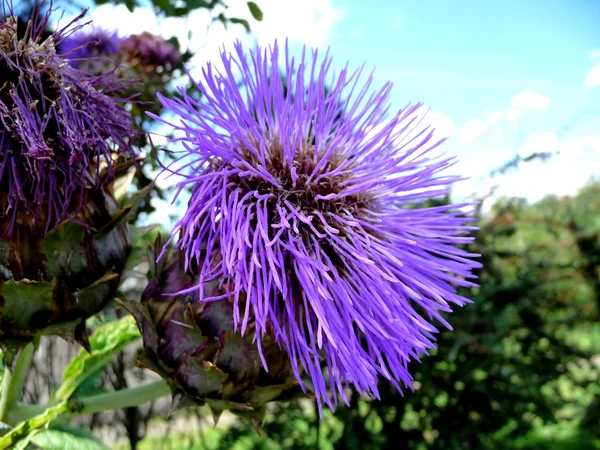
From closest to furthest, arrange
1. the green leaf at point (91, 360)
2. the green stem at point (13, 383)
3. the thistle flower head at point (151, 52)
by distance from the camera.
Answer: the green stem at point (13, 383) < the green leaf at point (91, 360) < the thistle flower head at point (151, 52)

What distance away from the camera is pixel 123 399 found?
0.90 meters

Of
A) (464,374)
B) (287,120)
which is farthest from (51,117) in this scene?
(464,374)

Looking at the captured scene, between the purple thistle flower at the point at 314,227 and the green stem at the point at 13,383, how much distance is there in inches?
12.1

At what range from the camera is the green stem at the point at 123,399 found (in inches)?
34.9

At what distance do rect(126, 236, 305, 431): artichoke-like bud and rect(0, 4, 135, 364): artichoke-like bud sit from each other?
10 centimetres

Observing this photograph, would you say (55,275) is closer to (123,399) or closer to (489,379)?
(123,399)

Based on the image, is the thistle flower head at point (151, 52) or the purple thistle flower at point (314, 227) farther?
the thistle flower head at point (151, 52)

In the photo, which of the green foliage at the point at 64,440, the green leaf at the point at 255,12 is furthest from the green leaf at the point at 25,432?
the green leaf at the point at 255,12

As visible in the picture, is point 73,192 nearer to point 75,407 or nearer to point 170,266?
point 170,266

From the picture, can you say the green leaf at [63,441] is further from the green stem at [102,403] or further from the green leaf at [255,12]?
the green leaf at [255,12]

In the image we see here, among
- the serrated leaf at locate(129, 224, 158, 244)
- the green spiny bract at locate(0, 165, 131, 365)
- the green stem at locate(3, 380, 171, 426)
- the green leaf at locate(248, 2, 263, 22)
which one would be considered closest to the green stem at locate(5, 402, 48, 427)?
the green stem at locate(3, 380, 171, 426)

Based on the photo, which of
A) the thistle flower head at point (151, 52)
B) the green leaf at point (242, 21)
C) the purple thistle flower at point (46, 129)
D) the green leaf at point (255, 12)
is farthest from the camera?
the thistle flower head at point (151, 52)

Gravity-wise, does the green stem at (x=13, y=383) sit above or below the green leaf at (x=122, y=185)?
below

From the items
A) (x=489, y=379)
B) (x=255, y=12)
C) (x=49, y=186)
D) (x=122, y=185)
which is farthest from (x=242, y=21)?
(x=489, y=379)
